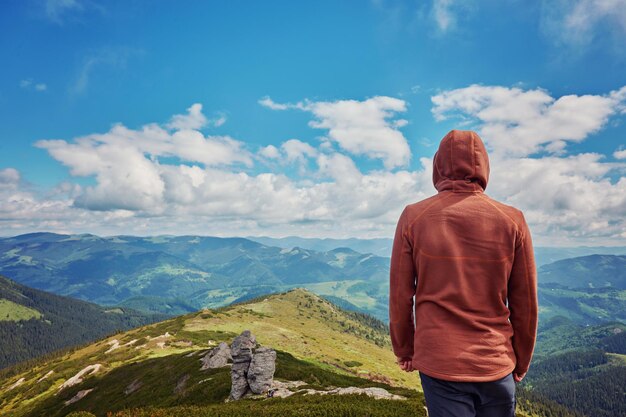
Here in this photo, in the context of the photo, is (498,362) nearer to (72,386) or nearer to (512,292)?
(512,292)

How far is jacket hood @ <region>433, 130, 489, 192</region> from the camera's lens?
17.8 feet

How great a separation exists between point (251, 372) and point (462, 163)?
36.5 meters

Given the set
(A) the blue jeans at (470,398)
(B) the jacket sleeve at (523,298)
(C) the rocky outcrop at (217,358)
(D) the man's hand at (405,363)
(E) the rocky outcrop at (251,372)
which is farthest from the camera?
(C) the rocky outcrop at (217,358)

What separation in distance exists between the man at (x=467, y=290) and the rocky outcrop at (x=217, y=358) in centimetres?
5081

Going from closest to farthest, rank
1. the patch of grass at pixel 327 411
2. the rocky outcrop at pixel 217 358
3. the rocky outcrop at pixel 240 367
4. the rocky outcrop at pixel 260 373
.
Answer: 1. the patch of grass at pixel 327 411
2. the rocky outcrop at pixel 260 373
3. the rocky outcrop at pixel 240 367
4. the rocky outcrop at pixel 217 358

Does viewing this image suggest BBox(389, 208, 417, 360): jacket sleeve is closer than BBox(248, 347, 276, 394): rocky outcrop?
Yes

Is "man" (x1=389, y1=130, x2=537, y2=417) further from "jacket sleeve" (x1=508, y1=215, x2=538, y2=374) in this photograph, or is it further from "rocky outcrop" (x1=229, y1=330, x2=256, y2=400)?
"rocky outcrop" (x1=229, y1=330, x2=256, y2=400)

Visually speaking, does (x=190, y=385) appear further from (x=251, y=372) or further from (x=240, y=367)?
(x=251, y=372)

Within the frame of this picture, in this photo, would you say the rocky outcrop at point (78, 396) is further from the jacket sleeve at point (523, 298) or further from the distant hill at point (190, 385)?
the jacket sleeve at point (523, 298)

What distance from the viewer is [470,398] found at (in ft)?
16.4

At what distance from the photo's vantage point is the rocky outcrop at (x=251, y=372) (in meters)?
35.2

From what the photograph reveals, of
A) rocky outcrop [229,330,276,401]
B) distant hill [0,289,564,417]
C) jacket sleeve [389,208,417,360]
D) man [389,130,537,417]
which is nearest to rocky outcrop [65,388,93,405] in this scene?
distant hill [0,289,564,417]

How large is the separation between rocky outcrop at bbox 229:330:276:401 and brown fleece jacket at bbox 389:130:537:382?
34.4 meters

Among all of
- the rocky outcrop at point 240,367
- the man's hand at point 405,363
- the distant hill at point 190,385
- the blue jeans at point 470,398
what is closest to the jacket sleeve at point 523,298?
the blue jeans at point 470,398
